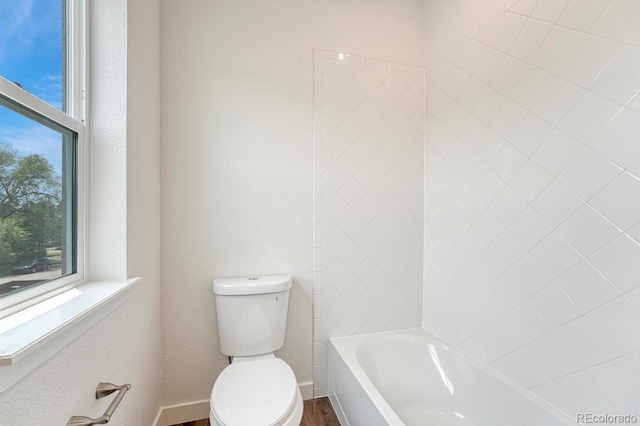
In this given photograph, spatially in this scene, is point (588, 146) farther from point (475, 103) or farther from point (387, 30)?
point (387, 30)

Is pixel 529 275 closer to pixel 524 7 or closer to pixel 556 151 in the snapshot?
pixel 556 151

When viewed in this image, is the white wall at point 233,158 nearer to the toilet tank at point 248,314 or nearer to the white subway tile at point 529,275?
the toilet tank at point 248,314

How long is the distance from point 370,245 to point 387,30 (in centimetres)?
145

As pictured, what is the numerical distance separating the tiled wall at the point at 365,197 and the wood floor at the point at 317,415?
0.07 metres

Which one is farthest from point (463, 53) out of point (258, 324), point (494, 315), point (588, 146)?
point (258, 324)

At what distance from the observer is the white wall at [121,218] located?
31.0 inches

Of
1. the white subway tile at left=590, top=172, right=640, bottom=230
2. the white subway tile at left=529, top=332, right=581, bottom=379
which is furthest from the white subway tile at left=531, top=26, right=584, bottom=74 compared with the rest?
the white subway tile at left=529, top=332, right=581, bottom=379

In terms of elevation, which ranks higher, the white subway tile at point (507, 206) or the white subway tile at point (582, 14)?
the white subway tile at point (582, 14)

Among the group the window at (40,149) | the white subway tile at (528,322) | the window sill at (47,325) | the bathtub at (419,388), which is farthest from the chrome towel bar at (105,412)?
the white subway tile at (528,322)

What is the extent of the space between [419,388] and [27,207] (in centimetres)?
197

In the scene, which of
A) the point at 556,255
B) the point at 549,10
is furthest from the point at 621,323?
the point at 549,10

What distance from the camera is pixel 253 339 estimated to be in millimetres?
1495

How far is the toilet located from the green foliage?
0.76 metres

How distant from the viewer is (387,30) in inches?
72.8
